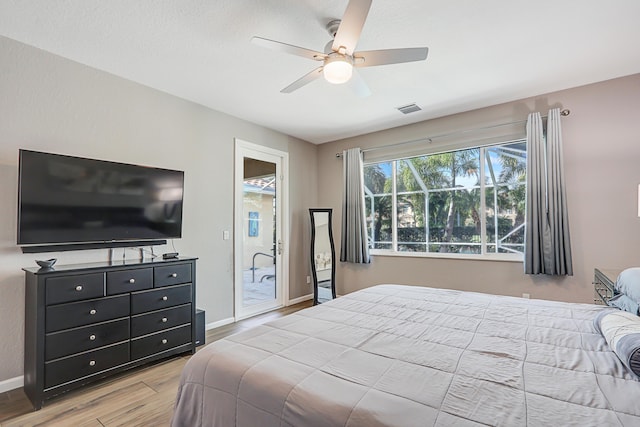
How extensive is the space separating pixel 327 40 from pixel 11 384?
3666mm

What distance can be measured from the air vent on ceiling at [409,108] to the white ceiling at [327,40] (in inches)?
8.4

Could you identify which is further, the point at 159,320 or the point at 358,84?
the point at 159,320

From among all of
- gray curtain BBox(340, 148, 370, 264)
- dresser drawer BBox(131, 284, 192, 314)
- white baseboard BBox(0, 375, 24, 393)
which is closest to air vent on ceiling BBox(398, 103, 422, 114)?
gray curtain BBox(340, 148, 370, 264)

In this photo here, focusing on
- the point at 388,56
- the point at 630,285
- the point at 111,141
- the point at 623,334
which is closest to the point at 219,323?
the point at 111,141

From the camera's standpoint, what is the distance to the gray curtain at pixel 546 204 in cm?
332

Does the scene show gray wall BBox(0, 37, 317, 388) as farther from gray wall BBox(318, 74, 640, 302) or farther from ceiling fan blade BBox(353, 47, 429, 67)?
gray wall BBox(318, 74, 640, 302)

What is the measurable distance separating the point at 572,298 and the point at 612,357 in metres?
2.50

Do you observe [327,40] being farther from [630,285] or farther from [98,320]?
[98,320]

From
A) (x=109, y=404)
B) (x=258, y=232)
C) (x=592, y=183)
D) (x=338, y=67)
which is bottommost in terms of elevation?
(x=109, y=404)

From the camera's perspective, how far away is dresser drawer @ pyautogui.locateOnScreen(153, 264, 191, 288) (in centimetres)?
286

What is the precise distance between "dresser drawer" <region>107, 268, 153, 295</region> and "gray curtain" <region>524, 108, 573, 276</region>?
392cm

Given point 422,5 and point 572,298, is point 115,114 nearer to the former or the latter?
point 422,5

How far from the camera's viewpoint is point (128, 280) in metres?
2.66

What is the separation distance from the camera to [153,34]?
7.86ft
